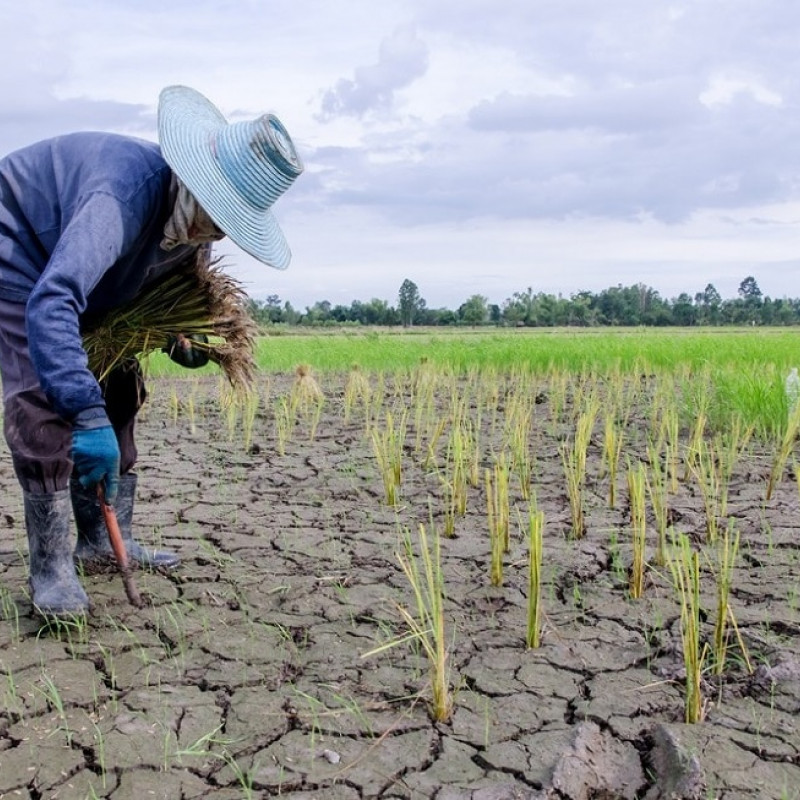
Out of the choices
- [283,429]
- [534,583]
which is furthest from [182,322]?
[283,429]

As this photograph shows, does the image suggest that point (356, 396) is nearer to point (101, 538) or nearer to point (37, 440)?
point (101, 538)

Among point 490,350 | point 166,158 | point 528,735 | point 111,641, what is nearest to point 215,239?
point 166,158

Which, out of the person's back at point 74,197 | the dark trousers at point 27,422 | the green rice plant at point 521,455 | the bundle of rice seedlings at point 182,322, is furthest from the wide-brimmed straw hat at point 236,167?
the green rice plant at point 521,455

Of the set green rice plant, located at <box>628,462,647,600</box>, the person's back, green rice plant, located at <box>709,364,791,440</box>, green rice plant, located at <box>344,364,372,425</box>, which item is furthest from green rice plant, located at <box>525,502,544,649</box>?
green rice plant, located at <box>344,364,372,425</box>

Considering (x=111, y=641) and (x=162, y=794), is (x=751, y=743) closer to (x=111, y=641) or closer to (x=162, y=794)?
(x=162, y=794)

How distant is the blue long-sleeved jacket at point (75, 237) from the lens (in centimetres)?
209

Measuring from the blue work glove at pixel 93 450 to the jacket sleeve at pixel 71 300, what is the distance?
0.14 ft

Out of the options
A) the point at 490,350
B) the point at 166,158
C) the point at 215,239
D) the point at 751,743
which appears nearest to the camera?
the point at 751,743

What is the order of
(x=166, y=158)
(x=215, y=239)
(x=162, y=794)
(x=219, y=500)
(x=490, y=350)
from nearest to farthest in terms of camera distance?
(x=162, y=794), (x=166, y=158), (x=215, y=239), (x=219, y=500), (x=490, y=350)

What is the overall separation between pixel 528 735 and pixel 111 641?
103 cm

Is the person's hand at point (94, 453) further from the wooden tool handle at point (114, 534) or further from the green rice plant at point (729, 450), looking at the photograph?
the green rice plant at point (729, 450)

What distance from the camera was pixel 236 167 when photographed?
2.30 meters

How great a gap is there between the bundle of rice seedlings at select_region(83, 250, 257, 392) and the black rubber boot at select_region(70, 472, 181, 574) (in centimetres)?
35

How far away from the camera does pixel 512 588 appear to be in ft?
8.60
